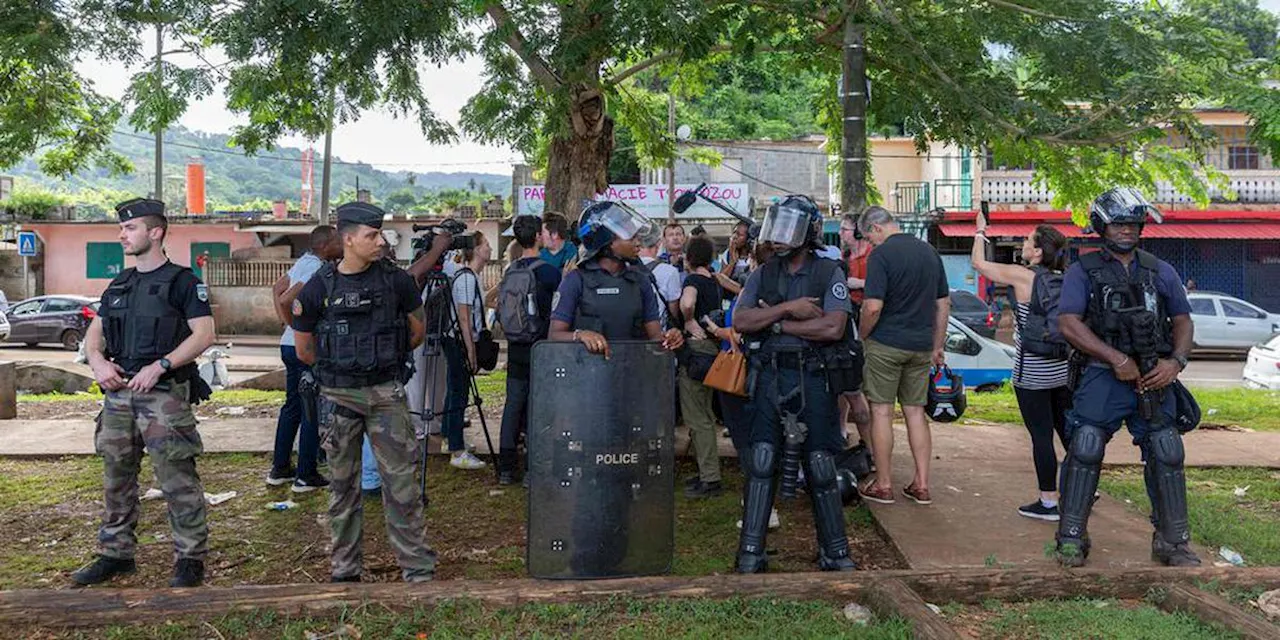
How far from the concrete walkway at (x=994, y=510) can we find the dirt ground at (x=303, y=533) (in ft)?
0.80

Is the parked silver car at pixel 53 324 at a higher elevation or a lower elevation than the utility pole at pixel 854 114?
lower

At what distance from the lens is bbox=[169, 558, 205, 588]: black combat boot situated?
4789 mm

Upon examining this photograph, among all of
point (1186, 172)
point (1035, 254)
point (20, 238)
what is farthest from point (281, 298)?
point (20, 238)

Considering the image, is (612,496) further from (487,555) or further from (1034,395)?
(1034,395)

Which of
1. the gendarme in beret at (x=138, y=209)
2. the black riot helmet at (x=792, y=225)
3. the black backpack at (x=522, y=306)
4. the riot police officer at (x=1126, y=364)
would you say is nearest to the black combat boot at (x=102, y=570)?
the gendarme in beret at (x=138, y=209)

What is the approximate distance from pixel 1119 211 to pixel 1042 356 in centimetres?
115

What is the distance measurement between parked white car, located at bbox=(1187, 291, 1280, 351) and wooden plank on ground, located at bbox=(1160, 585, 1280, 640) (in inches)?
791

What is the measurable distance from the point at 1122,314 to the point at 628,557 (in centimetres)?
253

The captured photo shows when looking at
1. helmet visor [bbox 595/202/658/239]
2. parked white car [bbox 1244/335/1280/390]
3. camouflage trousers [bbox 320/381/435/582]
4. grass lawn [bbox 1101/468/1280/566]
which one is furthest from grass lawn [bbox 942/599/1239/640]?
parked white car [bbox 1244/335/1280/390]

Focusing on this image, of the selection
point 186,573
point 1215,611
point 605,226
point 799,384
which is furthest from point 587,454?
point 1215,611

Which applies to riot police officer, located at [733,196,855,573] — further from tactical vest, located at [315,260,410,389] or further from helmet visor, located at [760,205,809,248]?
tactical vest, located at [315,260,410,389]

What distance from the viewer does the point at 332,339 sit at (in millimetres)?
4633

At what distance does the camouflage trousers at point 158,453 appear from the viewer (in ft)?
15.8

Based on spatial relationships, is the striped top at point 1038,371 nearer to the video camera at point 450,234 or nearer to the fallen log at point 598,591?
the fallen log at point 598,591
